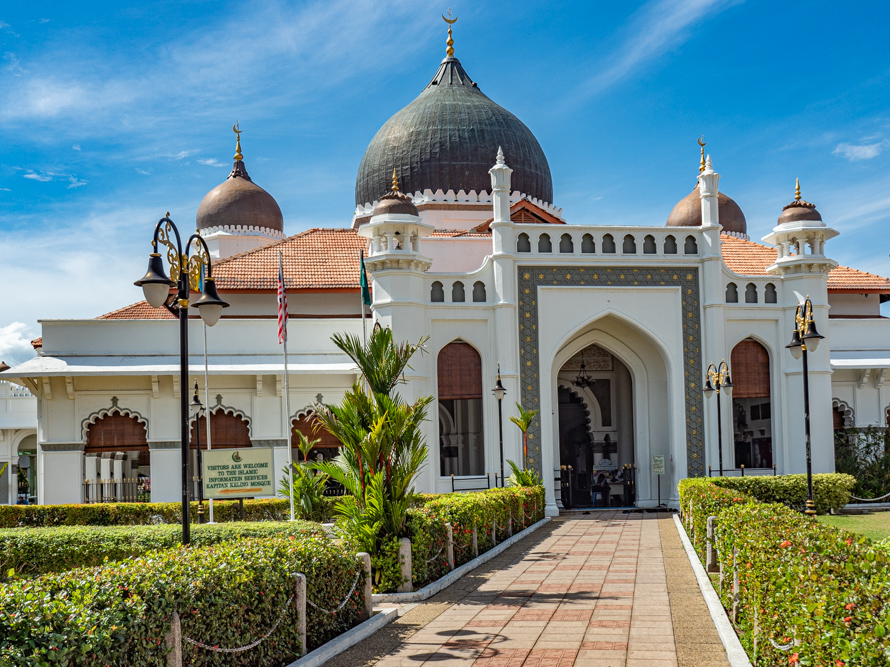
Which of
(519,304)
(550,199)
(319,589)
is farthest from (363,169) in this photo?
(319,589)

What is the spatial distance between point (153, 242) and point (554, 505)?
15.9 m

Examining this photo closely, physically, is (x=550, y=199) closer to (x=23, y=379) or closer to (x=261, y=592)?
(x=23, y=379)

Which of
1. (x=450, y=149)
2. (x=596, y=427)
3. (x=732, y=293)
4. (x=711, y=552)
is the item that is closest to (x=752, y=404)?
(x=596, y=427)

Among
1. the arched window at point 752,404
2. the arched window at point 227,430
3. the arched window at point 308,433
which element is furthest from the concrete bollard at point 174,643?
the arched window at point 752,404

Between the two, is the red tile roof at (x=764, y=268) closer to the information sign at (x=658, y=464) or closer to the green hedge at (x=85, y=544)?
the information sign at (x=658, y=464)

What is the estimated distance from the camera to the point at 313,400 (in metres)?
24.5

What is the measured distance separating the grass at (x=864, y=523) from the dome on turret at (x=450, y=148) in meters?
14.2

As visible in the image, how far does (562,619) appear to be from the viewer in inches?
369

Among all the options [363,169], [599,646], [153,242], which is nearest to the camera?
[599,646]

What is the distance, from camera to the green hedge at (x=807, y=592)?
482 centimetres

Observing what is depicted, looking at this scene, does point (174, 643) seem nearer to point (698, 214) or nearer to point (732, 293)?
point (732, 293)

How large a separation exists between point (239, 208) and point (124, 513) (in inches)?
628

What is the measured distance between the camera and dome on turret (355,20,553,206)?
29.1 m

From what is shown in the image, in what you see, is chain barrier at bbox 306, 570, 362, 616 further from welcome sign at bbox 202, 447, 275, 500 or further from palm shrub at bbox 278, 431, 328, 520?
palm shrub at bbox 278, 431, 328, 520
